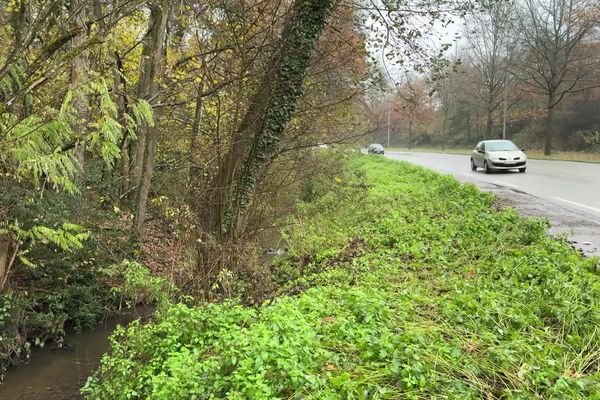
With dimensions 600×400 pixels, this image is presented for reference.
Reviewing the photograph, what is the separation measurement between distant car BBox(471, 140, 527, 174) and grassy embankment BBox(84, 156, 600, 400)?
14314 millimetres

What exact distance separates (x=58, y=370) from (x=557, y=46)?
136 feet

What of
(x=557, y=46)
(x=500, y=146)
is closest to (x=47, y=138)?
(x=500, y=146)

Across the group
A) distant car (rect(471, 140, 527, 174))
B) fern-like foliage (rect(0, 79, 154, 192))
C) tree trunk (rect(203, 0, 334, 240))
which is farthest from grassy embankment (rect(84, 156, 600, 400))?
distant car (rect(471, 140, 527, 174))

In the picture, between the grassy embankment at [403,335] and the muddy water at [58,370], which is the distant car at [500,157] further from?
the muddy water at [58,370]

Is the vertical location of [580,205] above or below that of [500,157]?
below

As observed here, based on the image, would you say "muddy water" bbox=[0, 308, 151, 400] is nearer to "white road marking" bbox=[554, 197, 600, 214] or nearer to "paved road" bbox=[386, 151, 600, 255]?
"paved road" bbox=[386, 151, 600, 255]

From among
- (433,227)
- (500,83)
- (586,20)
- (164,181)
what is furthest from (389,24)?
(500,83)

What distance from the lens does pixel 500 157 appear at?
69.7ft

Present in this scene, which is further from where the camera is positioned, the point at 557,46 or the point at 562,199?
the point at 557,46

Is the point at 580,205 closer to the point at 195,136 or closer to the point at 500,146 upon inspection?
the point at 195,136

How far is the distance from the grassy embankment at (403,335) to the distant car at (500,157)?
14.3m

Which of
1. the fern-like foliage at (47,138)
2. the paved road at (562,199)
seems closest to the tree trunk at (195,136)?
the fern-like foliage at (47,138)

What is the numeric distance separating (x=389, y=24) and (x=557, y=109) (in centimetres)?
4111

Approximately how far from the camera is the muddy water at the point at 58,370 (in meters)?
6.25
